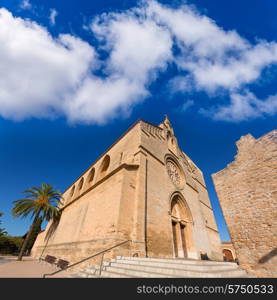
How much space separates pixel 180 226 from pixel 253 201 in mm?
6992

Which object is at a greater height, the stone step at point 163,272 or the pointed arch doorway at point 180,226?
the pointed arch doorway at point 180,226

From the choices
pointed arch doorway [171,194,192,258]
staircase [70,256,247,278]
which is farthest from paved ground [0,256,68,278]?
Result: pointed arch doorway [171,194,192,258]

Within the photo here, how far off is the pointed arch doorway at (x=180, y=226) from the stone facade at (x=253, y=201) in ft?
17.7

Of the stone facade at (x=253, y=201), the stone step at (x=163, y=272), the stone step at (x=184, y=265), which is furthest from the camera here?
the stone facade at (x=253, y=201)

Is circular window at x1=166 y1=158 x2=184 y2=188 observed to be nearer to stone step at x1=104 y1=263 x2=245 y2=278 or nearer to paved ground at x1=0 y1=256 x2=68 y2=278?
stone step at x1=104 y1=263 x2=245 y2=278

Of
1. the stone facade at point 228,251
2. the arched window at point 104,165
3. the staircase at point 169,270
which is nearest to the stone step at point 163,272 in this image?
the staircase at point 169,270

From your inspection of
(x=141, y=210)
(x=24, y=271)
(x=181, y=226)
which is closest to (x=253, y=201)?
(x=141, y=210)

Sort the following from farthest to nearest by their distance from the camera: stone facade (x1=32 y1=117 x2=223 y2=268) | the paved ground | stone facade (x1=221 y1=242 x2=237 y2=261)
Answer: stone facade (x1=221 y1=242 x2=237 y2=261), stone facade (x1=32 y1=117 x2=223 y2=268), the paved ground

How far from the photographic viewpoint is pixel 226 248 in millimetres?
24797

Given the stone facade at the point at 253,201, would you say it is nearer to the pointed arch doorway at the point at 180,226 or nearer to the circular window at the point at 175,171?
the pointed arch doorway at the point at 180,226

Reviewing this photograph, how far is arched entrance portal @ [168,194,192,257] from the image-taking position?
988cm

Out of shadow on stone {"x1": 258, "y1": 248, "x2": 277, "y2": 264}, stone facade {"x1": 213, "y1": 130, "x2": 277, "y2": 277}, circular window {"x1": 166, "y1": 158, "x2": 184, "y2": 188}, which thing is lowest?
shadow on stone {"x1": 258, "y1": 248, "x2": 277, "y2": 264}

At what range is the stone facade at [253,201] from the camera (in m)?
4.43
